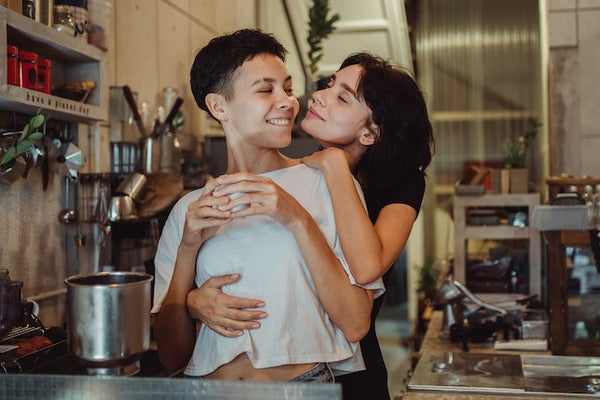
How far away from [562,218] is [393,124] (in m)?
1.23

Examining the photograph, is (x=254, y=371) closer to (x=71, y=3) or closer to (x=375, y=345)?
(x=375, y=345)

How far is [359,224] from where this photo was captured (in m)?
1.47

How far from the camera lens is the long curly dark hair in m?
1.77

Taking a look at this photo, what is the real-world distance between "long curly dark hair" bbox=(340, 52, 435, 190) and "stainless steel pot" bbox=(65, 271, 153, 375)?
2.45ft

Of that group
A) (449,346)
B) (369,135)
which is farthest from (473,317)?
(369,135)

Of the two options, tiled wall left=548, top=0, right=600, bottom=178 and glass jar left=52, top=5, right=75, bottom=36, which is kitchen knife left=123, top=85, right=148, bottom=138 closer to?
glass jar left=52, top=5, right=75, bottom=36

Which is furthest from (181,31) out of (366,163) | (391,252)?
(391,252)

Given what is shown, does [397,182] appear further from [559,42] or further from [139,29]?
[559,42]

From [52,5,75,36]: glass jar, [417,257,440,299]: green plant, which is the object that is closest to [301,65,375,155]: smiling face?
[52,5,75,36]: glass jar

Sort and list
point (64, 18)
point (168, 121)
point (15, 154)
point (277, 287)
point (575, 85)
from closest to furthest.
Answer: point (277, 287) → point (15, 154) → point (64, 18) → point (168, 121) → point (575, 85)

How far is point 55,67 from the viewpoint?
2.49m

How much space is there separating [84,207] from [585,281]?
6.33 feet

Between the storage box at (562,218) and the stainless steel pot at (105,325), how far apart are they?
1876 mm

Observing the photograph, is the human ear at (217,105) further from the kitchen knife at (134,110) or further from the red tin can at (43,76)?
the kitchen knife at (134,110)
